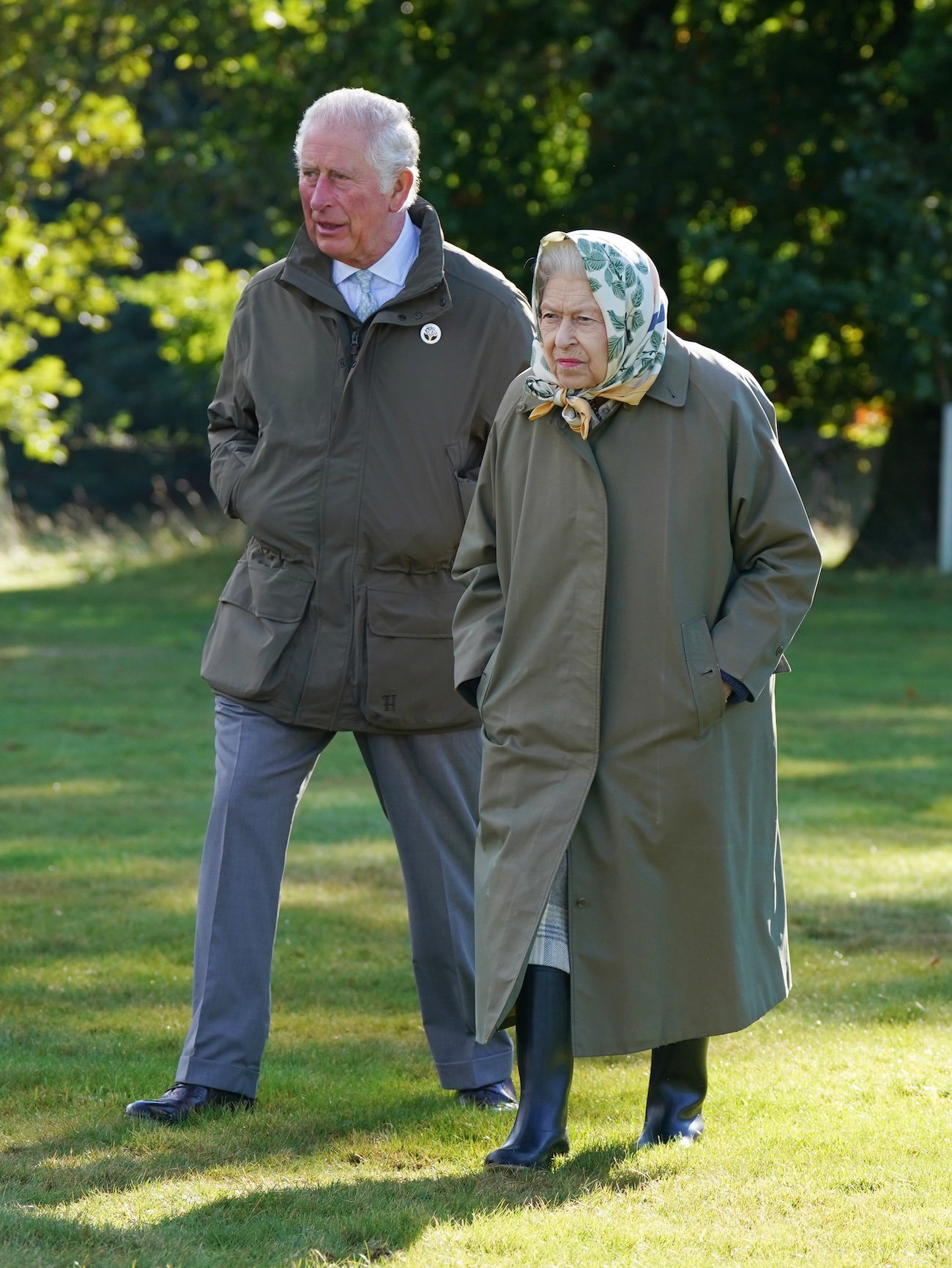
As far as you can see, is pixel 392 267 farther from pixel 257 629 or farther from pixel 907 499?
pixel 907 499

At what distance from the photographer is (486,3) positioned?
17750mm

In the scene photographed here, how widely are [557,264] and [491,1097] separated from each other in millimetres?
2086

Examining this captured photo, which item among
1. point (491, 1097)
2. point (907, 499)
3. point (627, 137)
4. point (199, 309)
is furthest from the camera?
point (199, 309)

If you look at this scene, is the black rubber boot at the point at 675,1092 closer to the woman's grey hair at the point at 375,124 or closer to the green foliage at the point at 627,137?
the woman's grey hair at the point at 375,124

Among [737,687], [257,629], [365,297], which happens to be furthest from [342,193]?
[737,687]

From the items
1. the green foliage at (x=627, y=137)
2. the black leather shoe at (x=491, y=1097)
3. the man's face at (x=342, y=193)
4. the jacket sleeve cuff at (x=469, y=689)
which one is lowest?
the black leather shoe at (x=491, y=1097)

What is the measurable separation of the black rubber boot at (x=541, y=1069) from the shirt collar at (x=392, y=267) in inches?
67.6

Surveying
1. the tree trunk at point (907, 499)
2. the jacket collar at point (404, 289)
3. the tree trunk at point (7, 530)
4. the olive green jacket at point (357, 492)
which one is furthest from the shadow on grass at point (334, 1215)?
the tree trunk at point (7, 530)

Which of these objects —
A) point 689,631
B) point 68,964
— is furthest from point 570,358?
point 68,964

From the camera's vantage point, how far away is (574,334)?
3.78 m

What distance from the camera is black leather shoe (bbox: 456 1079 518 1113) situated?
455cm

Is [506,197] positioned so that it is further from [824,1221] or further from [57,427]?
[824,1221]

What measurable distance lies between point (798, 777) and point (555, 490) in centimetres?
575

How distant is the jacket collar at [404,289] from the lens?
14.4 feet
